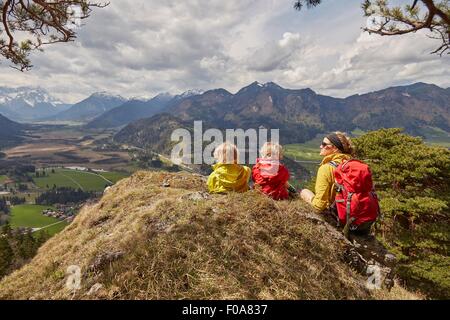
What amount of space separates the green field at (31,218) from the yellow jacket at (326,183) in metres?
133

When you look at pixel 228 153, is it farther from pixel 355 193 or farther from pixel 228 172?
pixel 355 193

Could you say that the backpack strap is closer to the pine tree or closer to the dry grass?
the dry grass

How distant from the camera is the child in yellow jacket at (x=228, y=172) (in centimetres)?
921

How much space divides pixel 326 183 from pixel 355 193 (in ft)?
2.64

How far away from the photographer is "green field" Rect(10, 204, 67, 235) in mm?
128000

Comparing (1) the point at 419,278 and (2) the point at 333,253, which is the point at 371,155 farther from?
(2) the point at 333,253

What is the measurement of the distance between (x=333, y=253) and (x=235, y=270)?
10.1 feet

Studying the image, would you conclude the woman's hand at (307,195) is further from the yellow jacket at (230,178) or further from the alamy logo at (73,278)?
the alamy logo at (73,278)

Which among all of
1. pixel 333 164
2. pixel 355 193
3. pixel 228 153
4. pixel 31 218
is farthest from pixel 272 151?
pixel 31 218

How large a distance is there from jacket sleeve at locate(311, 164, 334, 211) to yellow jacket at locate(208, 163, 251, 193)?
2301 mm

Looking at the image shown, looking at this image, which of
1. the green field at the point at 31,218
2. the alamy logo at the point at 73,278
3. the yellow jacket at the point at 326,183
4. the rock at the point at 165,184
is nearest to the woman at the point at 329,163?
the yellow jacket at the point at 326,183

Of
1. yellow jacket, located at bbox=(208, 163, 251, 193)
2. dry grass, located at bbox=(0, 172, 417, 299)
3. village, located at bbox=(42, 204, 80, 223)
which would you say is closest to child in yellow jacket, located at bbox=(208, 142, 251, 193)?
yellow jacket, located at bbox=(208, 163, 251, 193)

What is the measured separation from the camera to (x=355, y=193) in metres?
7.47
